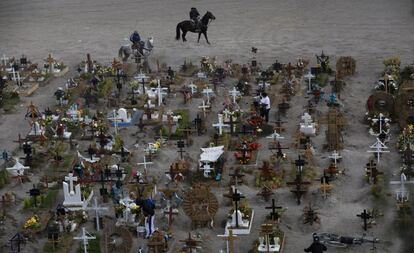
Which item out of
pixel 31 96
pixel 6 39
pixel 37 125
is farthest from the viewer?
pixel 6 39

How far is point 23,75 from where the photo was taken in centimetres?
4819

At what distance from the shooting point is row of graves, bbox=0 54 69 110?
45.0 meters

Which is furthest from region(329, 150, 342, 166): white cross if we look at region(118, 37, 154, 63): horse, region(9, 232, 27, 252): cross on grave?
region(118, 37, 154, 63): horse

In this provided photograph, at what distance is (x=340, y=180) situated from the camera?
112ft

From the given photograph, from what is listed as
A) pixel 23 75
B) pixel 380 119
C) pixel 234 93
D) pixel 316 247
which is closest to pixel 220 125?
pixel 234 93

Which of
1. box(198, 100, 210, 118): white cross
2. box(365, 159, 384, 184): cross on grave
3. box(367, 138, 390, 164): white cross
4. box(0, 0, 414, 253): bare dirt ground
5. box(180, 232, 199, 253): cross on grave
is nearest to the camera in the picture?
box(180, 232, 199, 253): cross on grave

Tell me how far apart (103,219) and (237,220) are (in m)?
4.42

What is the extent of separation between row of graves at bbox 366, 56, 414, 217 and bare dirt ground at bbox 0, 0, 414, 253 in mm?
412

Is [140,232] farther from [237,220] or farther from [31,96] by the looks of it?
[31,96]

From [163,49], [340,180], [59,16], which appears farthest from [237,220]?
[59,16]

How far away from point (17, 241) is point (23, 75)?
19.2m

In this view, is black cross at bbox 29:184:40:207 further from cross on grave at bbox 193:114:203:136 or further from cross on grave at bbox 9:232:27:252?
cross on grave at bbox 193:114:203:136

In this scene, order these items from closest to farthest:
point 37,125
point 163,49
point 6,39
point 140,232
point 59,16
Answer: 1. point 140,232
2. point 37,125
3. point 163,49
4. point 6,39
5. point 59,16

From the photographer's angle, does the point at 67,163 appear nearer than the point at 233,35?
Yes
